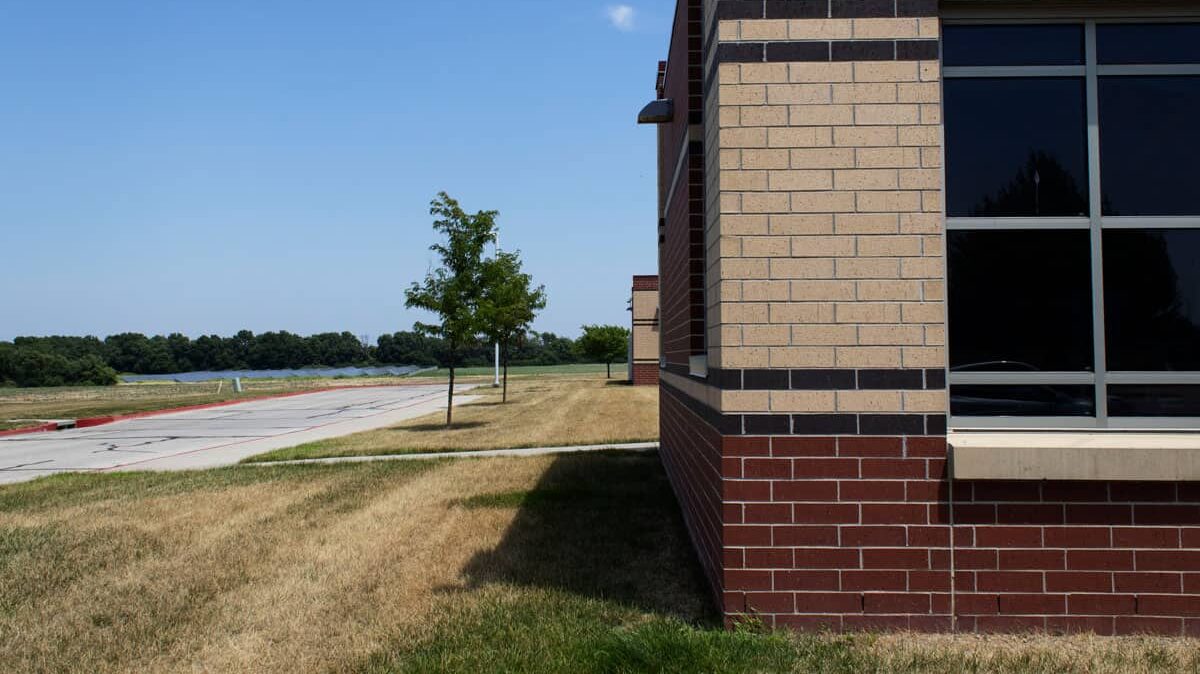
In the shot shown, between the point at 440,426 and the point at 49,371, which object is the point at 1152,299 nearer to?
the point at 440,426

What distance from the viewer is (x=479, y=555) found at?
23.2 feet

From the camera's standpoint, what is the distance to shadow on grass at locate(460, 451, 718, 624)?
5.83 m

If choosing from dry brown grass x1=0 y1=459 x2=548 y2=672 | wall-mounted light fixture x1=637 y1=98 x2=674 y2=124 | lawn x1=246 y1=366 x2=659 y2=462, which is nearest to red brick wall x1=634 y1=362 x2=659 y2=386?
lawn x1=246 y1=366 x2=659 y2=462

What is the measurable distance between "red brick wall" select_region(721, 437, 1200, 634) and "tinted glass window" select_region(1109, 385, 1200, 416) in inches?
19.4

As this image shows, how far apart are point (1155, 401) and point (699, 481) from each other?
302cm

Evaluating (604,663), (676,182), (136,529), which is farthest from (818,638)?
(136,529)

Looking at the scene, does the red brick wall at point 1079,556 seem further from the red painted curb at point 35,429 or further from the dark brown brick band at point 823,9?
the red painted curb at point 35,429

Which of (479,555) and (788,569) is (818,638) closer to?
(788,569)

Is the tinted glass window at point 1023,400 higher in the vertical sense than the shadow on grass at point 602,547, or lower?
higher

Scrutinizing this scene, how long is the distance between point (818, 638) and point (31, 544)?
7.60m

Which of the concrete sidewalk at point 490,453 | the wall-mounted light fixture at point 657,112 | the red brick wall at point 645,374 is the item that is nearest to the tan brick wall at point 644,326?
the red brick wall at point 645,374

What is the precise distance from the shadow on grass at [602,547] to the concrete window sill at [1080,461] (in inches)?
71.2

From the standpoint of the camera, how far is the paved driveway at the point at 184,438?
51.2ft

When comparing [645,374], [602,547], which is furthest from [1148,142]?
[645,374]
